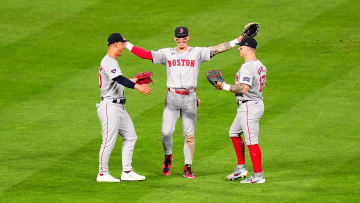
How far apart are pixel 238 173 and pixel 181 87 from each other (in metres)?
1.53

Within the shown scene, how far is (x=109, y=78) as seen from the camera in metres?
12.6

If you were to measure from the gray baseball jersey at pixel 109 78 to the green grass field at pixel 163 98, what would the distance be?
50.2 inches

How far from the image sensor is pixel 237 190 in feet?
39.0

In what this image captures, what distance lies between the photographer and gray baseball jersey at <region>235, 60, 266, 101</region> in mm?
12281

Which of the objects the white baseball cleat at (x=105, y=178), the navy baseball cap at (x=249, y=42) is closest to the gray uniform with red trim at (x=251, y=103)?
the navy baseball cap at (x=249, y=42)

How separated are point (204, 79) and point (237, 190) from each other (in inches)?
284

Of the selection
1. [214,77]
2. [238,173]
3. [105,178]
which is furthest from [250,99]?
[105,178]

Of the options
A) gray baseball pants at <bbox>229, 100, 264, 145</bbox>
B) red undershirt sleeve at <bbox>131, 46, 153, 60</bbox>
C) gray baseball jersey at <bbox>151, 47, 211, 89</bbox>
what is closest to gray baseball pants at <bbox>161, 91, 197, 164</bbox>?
gray baseball jersey at <bbox>151, 47, 211, 89</bbox>

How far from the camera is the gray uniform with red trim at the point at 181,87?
13.1 m

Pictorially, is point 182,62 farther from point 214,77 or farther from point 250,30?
point 250,30

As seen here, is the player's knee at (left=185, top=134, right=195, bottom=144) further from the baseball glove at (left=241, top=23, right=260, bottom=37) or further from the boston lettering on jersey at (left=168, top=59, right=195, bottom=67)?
the baseball glove at (left=241, top=23, right=260, bottom=37)

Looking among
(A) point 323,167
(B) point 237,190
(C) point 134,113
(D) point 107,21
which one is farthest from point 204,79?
(B) point 237,190

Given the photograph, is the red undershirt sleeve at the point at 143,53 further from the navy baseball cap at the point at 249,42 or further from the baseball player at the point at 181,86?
the navy baseball cap at the point at 249,42

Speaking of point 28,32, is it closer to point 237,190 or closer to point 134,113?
point 134,113
